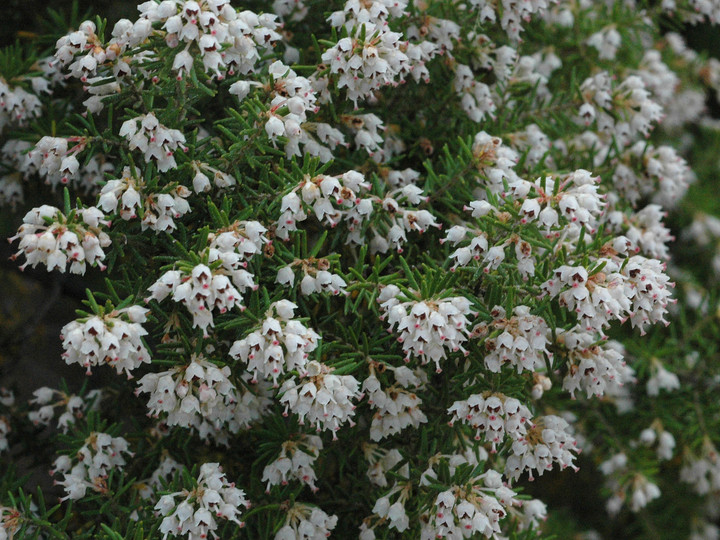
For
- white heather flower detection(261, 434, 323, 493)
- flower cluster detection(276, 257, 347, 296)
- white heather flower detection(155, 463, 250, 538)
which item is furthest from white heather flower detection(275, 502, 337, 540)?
flower cluster detection(276, 257, 347, 296)

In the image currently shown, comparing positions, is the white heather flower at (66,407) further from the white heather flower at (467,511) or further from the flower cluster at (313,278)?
the white heather flower at (467,511)

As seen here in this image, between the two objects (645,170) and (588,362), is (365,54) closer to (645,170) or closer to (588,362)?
(588,362)

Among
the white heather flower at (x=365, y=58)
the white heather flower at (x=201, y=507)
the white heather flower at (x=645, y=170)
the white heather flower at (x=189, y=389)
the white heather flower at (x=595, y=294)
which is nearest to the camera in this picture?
the white heather flower at (x=595, y=294)

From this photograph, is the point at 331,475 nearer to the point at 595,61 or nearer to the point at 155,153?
the point at 155,153

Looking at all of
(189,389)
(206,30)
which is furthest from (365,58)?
(189,389)

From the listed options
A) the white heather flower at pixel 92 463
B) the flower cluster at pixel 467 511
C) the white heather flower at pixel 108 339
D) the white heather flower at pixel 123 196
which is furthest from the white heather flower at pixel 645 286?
the white heather flower at pixel 92 463

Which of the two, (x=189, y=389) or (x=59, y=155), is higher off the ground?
(x=59, y=155)
